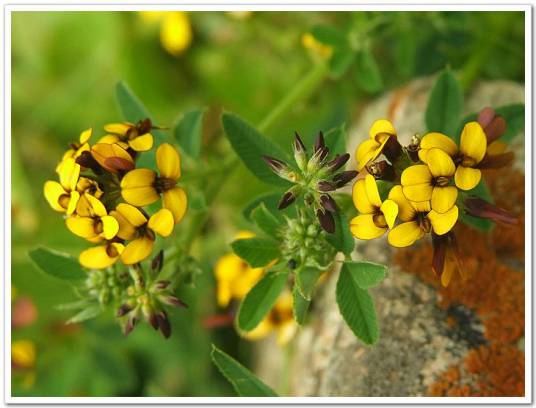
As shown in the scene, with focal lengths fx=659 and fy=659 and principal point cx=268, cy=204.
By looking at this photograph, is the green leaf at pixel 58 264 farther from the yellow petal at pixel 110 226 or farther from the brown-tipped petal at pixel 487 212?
the brown-tipped petal at pixel 487 212

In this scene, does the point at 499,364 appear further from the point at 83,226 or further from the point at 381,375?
the point at 83,226

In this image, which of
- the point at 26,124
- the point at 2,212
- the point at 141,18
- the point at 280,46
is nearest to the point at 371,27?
the point at 280,46

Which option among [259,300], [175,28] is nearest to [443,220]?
[259,300]

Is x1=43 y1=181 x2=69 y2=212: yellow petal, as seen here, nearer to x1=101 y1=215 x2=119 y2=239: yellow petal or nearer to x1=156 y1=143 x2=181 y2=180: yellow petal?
x1=101 y1=215 x2=119 y2=239: yellow petal

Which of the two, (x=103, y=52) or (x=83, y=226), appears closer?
(x=83, y=226)

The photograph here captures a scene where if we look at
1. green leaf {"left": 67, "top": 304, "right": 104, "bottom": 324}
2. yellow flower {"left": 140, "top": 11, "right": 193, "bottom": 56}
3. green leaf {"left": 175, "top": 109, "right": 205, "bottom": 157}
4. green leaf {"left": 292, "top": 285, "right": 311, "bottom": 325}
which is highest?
yellow flower {"left": 140, "top": 11, "right": 193, "bottom": 56}

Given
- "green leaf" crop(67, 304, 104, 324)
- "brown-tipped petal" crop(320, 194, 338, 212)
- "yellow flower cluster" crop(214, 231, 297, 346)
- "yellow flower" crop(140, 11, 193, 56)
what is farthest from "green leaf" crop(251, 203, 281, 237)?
"yellow flower" crop(140, 11, 193, 56)

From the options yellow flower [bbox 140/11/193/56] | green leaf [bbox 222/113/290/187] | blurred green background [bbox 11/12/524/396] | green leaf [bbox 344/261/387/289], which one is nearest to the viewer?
green leaf [bbox 344/261/387/289]
